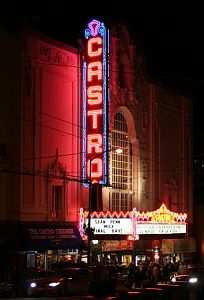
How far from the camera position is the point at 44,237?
41.2 metres

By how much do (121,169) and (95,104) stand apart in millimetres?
6982

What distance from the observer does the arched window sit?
49.9m

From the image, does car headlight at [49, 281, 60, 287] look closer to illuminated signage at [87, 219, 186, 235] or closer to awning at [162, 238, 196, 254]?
illuminated signage at [87, 219, 186, 235]

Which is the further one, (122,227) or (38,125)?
(122,227)

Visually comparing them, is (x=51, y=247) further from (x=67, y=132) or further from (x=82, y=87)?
(x=82, y=87)

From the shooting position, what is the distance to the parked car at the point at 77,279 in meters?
34.5

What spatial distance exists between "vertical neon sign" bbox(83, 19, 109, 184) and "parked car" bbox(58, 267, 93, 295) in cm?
1056

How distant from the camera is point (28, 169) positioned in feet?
136

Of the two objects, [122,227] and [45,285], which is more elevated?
[122,227]

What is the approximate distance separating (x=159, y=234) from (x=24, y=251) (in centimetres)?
1384

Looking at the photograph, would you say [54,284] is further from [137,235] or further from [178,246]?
[178,246]

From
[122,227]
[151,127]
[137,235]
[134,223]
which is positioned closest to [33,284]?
[122,227]

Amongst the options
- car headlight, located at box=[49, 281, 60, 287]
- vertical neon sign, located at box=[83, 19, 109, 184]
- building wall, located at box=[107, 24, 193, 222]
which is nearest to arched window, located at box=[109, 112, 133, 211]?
building wall, located at box=[107, 24, 193, 222]

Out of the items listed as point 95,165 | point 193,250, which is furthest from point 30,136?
point 193,250
